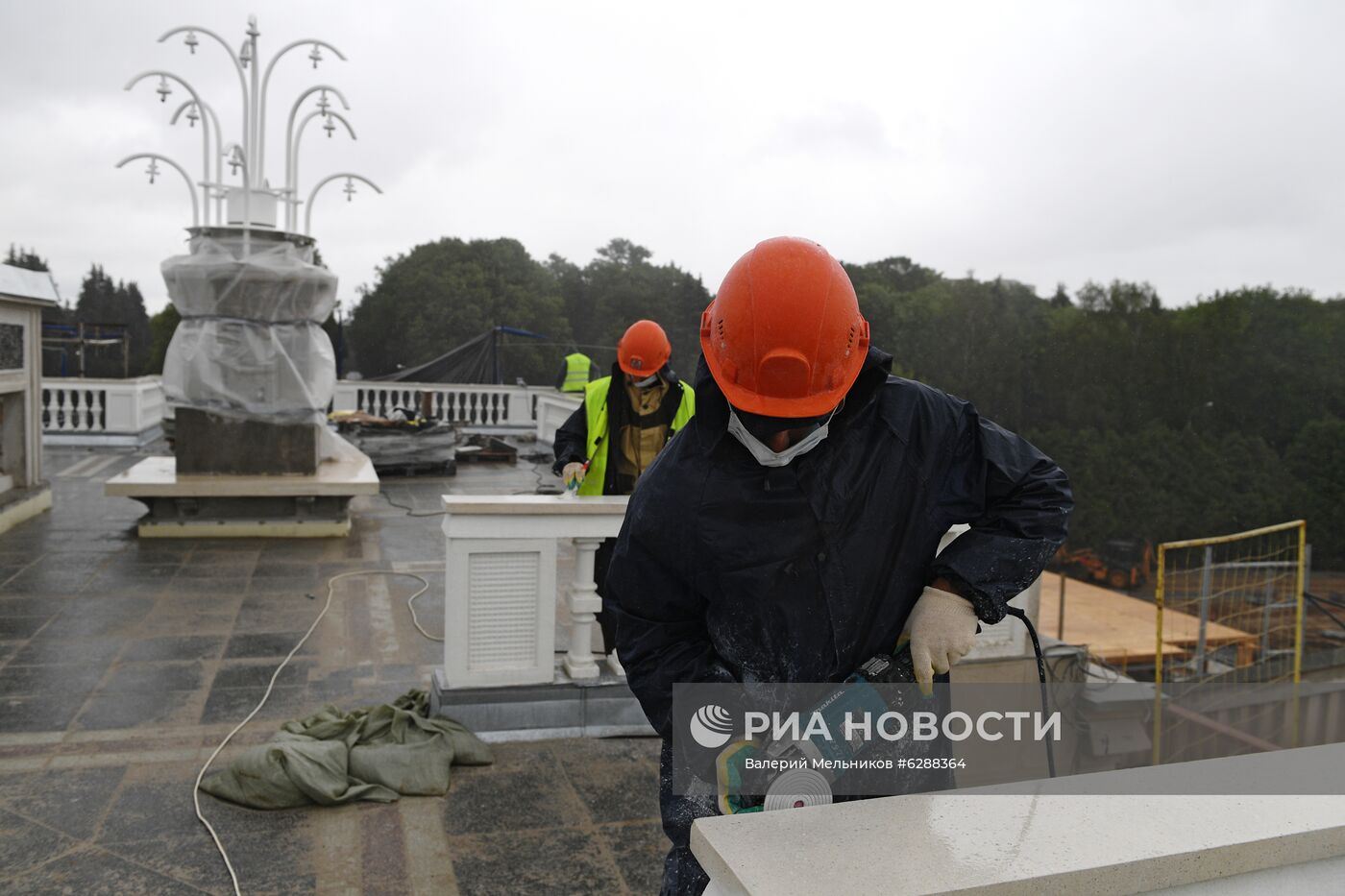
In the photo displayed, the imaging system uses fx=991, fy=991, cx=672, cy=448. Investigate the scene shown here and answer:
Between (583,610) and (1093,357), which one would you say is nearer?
(583,610)

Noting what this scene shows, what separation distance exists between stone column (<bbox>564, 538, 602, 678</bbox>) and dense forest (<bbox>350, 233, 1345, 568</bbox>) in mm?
23937

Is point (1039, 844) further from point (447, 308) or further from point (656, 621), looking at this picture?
point (447, 308)

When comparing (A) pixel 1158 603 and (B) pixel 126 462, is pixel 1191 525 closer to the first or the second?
(A) pixel 1158 603

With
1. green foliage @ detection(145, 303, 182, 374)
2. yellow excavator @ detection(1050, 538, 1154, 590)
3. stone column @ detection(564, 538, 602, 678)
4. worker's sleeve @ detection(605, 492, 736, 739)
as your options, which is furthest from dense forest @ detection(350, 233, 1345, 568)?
worker's sleeve @ detection(605, 492, 736, 739)

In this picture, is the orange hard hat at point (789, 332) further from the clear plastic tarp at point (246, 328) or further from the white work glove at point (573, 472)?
the clear plastic tarp at point (246, 328)

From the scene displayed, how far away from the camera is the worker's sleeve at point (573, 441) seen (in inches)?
203

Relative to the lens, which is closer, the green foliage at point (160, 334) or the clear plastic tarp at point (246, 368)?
the clear plastic tarp at point (246, 368)

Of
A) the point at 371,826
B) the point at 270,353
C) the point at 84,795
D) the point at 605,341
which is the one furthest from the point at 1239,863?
the point at 605,341

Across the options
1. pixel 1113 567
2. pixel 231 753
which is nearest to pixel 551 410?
pixel 231 753

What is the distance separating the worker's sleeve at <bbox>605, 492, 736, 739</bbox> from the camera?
2.04 metres

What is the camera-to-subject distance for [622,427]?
515cm

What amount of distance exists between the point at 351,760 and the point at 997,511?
2905 millimetres

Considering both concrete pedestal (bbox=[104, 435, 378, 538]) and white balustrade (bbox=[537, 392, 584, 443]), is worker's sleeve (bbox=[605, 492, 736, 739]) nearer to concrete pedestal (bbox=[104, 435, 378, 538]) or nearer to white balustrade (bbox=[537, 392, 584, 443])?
concrete pedestal (bbox=[104, 435, 378, 538])

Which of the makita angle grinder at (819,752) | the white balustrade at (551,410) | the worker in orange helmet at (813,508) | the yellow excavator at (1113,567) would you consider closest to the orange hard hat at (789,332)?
the worker in orange helmet at (813,508)
